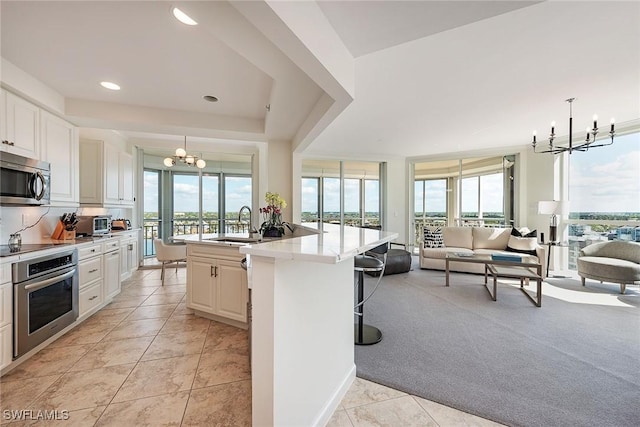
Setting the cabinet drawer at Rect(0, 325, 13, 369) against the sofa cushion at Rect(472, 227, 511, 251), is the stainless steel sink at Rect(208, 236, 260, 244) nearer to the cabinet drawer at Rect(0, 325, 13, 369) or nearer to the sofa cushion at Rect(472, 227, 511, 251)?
the cabinet drawer at Rect(0, 325, 13, 369)

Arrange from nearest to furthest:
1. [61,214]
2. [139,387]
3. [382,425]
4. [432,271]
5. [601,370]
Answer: [382,425]
[139,387]
[601,370]
[61,214]
[432,271]

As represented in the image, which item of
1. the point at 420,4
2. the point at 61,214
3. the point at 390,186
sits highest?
the point at 420,4

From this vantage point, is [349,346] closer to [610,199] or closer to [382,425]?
[382,425]

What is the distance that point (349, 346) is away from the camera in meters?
1.85

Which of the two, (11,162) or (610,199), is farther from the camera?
→ (610,199)

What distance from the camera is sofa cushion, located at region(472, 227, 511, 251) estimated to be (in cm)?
507

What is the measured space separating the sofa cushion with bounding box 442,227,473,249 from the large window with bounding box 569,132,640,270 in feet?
5.83

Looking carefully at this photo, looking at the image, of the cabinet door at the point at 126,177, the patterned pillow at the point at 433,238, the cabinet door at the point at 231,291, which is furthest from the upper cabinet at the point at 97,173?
the patterned pillow at the point at 433,238

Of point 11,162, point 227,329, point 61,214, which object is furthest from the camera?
point 61,214

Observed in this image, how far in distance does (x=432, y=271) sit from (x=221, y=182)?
5.04m

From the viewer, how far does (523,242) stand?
4.60 meters

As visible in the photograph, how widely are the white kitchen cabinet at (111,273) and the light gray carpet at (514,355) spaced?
312 cm

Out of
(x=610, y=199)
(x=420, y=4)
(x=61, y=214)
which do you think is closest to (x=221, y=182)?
(x=61, y=214)

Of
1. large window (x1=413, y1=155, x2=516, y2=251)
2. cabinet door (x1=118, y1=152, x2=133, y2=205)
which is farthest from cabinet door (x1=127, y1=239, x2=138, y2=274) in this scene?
large window (x1=413, y1=155, x2=516, y2=251)
